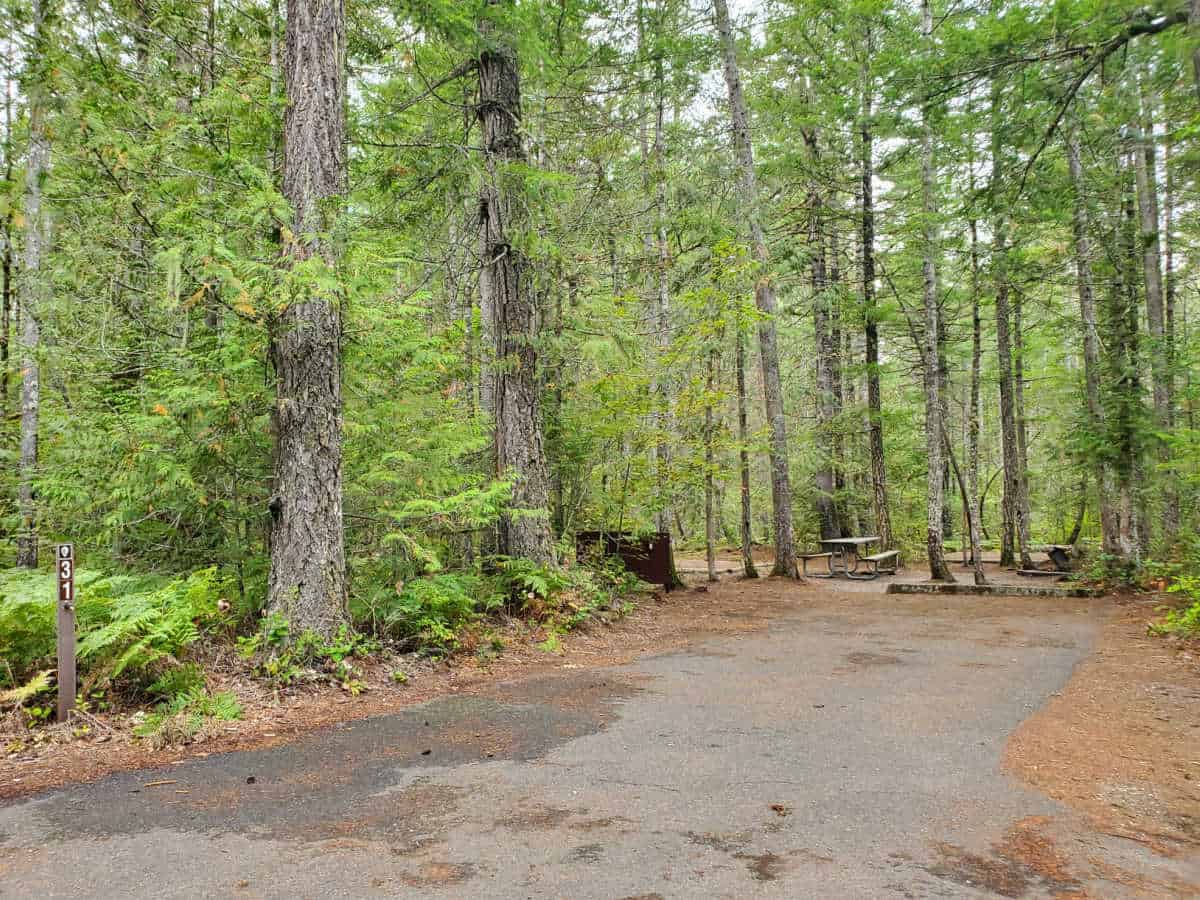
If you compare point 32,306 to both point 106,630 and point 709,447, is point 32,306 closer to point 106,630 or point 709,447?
point 106,630

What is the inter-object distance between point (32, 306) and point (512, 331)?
569 cm

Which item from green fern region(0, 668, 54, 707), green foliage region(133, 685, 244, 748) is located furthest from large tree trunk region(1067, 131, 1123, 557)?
green fern region(0, 668, 54, 707)

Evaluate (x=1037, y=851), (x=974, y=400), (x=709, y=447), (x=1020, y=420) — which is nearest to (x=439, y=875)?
(x=1037, y=851)

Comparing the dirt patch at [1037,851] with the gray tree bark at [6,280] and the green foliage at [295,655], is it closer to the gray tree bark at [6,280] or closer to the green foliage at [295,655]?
the green foliage at [295,655]

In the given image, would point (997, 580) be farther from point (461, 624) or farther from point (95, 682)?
point (95, 682)

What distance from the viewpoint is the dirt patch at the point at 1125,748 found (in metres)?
3.48

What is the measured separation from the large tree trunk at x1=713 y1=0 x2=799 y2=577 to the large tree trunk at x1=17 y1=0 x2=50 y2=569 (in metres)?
11.1

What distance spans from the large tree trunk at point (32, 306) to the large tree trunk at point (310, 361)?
3.04 m

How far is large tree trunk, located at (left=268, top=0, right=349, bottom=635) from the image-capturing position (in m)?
6.21

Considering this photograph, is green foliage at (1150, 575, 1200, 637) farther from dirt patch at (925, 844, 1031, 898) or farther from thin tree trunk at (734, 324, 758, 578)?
thin tree trunk at (734, 324, 758, 578)

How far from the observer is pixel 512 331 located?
30.8 ft

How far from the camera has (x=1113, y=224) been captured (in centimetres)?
1345

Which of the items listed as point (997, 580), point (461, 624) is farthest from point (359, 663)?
point (997, 580)

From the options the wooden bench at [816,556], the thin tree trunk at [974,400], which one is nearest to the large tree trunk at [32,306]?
the thin tree trunk at [974,400]
